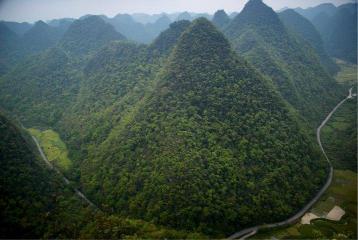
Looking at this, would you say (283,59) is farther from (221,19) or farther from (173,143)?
(173,143)

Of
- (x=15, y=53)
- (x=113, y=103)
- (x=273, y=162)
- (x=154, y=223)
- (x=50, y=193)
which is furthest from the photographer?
(x=15, y=53)

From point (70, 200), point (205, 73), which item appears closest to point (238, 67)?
point (205, 73)

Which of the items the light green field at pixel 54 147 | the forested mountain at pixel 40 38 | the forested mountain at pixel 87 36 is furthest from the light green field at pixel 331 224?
the forested mountain at pixel 40 38

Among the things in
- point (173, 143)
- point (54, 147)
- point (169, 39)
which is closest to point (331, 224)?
point (173, 143)

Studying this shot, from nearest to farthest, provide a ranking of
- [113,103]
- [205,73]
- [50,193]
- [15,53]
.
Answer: [50,193], [205,73], [113,103], [15,53]

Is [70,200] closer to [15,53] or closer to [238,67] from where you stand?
[238,67]

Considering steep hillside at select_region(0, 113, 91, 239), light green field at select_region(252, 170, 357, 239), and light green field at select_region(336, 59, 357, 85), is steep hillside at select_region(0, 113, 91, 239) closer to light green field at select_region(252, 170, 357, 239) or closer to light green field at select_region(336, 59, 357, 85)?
light green field at select_region(252, 170, 357, 239)

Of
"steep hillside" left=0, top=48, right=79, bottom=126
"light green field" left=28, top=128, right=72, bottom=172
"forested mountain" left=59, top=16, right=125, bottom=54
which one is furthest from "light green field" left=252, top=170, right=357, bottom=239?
"forested mountain" left=59, top=16, right=125, bottom=54
